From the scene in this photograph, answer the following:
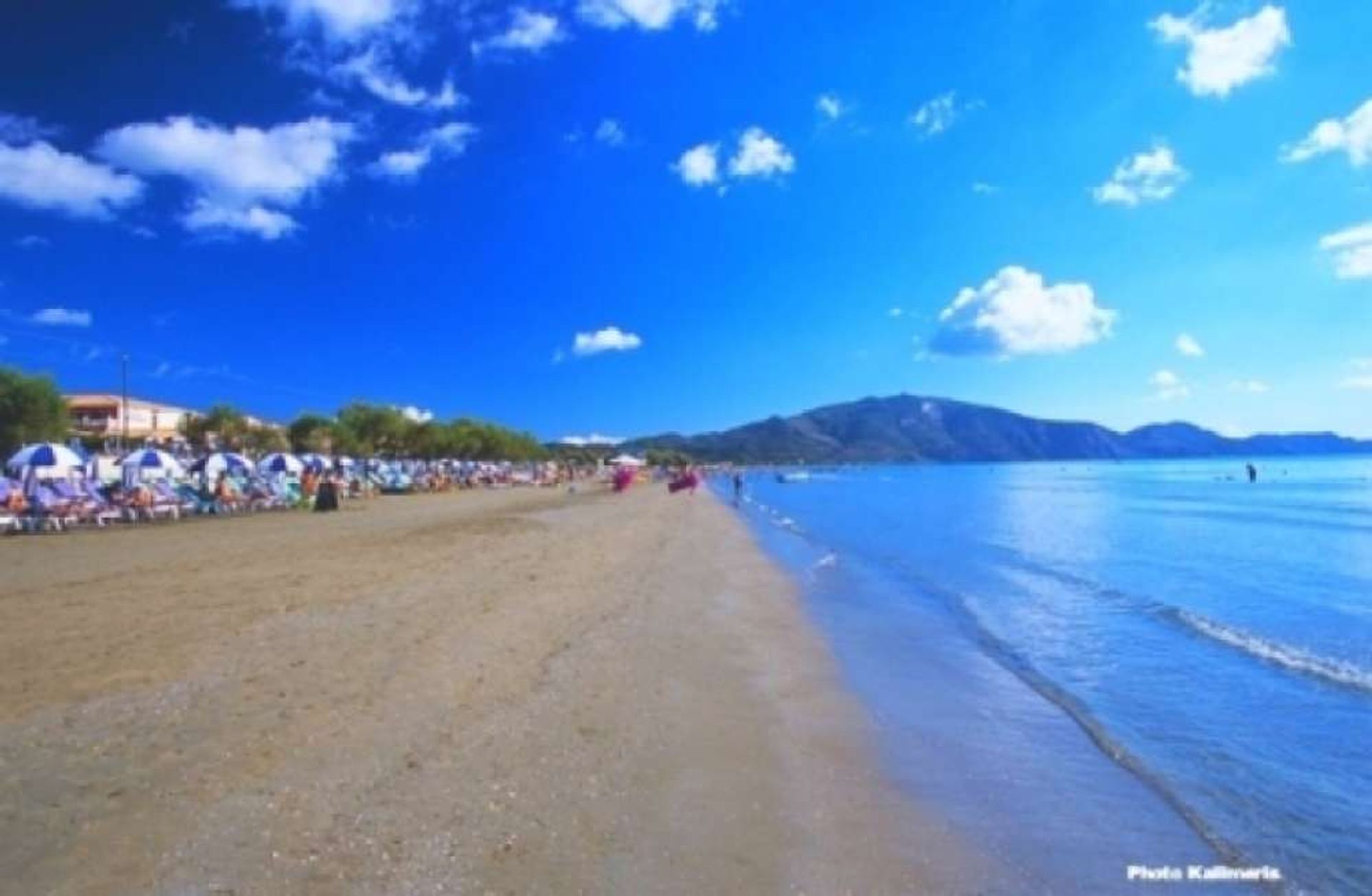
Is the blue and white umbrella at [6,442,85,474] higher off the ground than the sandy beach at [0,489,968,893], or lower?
higher

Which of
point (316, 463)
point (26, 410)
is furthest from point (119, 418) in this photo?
point (316, 463)

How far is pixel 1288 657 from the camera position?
1131 centimetres

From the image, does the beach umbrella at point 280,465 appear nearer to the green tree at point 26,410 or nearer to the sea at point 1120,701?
the green tree at point 26,410

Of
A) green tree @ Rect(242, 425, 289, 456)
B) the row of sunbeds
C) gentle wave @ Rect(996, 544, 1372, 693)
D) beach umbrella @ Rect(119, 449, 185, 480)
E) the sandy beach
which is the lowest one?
gentle wave @ Rect(996, 544, 1372, 693)

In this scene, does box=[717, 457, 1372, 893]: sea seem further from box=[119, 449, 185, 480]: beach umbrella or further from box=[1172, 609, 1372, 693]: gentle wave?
box=[119, 449, 185, 480]: beach umbrella

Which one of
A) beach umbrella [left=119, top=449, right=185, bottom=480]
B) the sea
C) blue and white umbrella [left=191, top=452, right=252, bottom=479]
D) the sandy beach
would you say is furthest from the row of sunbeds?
the sea

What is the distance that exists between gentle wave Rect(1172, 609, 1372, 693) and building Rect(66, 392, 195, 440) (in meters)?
74.3

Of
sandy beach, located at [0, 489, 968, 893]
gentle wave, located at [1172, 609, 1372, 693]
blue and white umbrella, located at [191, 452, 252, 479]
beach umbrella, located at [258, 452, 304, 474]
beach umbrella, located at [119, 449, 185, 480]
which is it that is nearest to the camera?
sandy beach, located at [0, 489, 968, 893]

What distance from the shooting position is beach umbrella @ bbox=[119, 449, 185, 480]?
32875 millimetres

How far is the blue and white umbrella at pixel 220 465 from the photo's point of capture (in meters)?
38.6

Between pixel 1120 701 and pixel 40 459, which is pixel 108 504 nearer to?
pixel 40 459

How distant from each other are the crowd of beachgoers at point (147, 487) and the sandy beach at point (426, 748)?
15.2 metres

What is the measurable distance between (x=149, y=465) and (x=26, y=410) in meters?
20.6

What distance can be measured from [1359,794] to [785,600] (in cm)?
986
